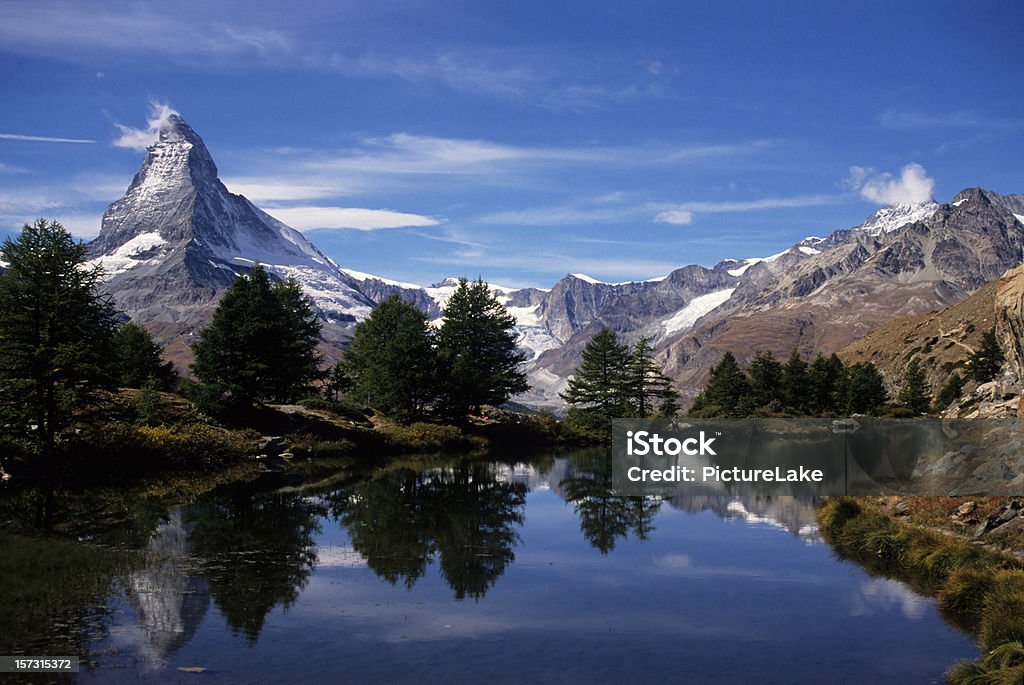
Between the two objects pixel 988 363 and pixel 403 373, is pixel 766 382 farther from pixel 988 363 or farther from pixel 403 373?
pixel 403 373

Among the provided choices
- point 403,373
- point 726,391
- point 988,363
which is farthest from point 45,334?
point 988,363

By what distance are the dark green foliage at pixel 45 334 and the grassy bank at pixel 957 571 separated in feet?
124

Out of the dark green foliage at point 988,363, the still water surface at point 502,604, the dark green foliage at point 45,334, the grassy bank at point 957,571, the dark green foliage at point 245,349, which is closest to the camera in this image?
the grassy bank at point 957,571

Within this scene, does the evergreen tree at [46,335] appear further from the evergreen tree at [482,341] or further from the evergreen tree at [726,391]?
the evergreen tree at [726,391]

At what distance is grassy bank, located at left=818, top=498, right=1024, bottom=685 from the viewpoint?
695 inches

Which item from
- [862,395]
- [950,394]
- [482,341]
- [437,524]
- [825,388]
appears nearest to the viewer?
[437,524]

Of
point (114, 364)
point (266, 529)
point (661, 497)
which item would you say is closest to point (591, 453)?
point (661, 497)

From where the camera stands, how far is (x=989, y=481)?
32594mm

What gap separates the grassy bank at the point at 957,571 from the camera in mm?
17641

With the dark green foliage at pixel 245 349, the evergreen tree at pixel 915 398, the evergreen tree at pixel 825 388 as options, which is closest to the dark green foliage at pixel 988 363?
the evergreen tree at pixel 915 398

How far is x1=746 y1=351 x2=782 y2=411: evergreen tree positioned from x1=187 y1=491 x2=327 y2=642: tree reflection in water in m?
83.3

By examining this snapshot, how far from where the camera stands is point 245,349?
73062mm

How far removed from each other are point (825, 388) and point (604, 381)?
3369 centimetres

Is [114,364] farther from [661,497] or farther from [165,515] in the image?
[661,497]
